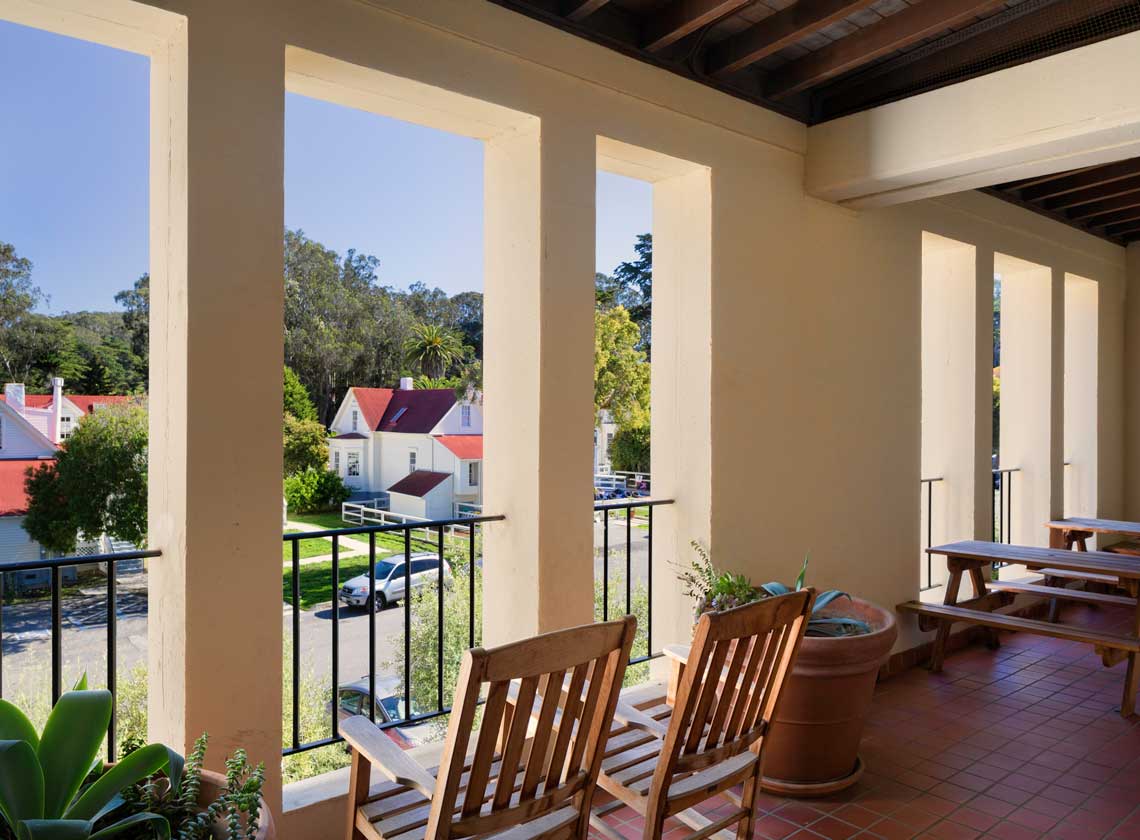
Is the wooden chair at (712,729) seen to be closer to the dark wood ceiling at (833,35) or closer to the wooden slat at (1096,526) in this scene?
the dark wood ceiling at (833,35)

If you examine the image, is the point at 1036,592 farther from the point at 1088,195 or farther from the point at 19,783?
the point at 19,783

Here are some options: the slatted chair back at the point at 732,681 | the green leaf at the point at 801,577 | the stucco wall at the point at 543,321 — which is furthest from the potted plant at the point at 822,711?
the stucco wall at the point at 543,321

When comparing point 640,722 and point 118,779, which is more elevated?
point 118,779

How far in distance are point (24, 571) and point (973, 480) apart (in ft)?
15.5

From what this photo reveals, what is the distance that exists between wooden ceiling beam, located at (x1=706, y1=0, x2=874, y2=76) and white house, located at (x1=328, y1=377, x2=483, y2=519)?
1713mm

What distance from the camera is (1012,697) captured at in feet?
12.7

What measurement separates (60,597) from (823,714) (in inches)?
91.0

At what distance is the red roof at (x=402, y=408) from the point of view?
9.21 feet

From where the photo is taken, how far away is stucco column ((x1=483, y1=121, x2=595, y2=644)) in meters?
2.76

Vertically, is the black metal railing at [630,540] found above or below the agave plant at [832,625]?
above

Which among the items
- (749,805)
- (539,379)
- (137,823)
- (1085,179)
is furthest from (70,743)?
(1085,179)

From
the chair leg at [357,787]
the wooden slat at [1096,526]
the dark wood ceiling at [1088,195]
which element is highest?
the dark wood ceiling at [1088,195]

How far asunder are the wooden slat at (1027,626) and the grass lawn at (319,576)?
113 inches

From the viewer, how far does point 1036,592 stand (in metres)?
4.68
